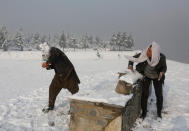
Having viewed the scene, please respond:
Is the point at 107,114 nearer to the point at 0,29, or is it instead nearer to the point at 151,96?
the point at 151,96

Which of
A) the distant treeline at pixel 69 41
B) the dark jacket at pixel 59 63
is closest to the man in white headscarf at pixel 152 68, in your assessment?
the dark jacket at pixel 59 63

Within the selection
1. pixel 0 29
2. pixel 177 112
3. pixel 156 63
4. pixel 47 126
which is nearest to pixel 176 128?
pixel 177 112

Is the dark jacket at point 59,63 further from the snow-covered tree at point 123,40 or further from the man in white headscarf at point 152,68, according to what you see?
the snow-covered tree at point 123,40

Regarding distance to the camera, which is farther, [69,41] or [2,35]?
[69,41]

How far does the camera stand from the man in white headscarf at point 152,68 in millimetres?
4102

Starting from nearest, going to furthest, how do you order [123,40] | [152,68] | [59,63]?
[152,68]
[59,63]
[123,40]

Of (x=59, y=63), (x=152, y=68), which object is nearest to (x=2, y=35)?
(x=59, y=63)

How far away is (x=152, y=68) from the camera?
4.21m

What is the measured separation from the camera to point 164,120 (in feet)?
14.6

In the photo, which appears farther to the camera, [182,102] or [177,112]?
[182,102]

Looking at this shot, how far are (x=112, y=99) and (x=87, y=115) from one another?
1.95ft

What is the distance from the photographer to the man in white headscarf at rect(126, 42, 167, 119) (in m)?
4.10

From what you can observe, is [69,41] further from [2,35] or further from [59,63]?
[59,63]

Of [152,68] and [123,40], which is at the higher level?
[152,68]
